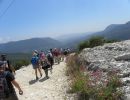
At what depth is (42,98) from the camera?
51.3 feet

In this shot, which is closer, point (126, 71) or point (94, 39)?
point (126, 71)

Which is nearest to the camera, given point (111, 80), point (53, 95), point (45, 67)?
point (111, 80)

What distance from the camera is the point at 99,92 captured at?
467 inches

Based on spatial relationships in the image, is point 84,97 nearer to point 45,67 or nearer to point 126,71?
point 126,71

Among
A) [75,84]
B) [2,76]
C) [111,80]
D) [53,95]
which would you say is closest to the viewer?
[2,76]

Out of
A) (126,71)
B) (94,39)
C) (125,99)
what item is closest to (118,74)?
(126,71)

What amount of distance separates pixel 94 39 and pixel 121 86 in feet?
167

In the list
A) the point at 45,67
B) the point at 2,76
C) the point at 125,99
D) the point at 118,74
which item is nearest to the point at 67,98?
the point at 118,74

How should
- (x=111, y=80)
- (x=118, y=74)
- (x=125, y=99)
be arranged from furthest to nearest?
(x=118, y=74) → (x=111, y=80) → (x=125, y=99)

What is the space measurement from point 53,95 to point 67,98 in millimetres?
1646

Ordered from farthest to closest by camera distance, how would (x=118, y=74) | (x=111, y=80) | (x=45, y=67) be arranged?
(x=45, y=67)
(x=118, y=74)
(x=111, y=80)

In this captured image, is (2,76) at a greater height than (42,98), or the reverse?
(2,76)

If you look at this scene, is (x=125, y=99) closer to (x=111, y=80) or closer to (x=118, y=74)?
(x=111, y=80)

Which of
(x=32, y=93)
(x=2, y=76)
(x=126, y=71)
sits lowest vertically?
(x=32, y=93)
